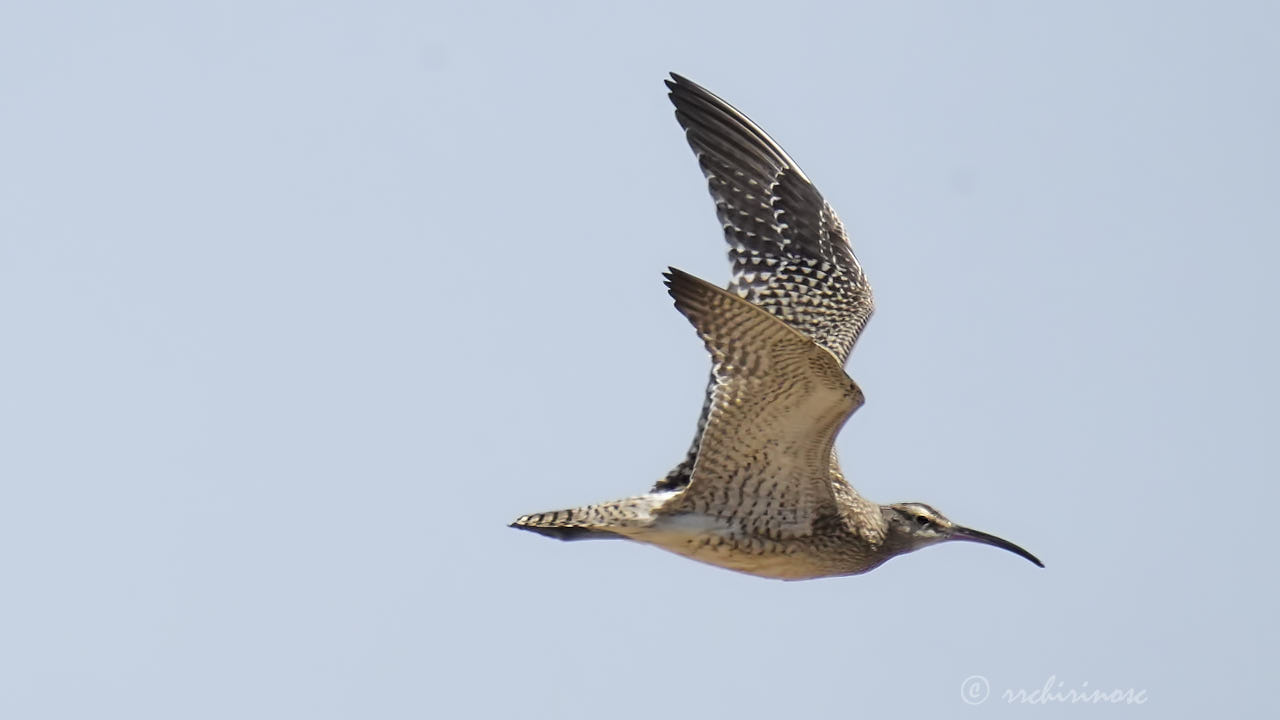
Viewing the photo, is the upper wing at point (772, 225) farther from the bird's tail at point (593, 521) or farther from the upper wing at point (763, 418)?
the bird's tail at point (593, 521)

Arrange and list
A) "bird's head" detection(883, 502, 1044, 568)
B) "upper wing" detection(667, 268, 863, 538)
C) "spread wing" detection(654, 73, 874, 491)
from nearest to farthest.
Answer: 1. "upper wing" detection(667, 268, 863, 538)
2. "bird's head" detection(883, 502, 1044, 568)
3. "spread wing" detection(654, 73, 874, 491)

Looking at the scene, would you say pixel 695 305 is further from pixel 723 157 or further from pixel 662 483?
pixel 723 157

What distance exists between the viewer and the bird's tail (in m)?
13.5

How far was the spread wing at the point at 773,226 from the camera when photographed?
51.9 feet

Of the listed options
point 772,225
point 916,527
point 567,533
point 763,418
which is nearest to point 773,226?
point 772,225

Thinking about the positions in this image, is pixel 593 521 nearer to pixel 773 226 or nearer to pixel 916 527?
pixel 916 527

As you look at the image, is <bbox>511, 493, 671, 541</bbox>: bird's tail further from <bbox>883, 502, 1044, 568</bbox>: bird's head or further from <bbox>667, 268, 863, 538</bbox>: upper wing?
<bbox>883, 502, 1044, 568</bbox>: bird's head

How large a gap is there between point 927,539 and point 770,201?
135 inches

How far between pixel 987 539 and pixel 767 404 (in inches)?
124

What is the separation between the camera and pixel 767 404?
12.6 m

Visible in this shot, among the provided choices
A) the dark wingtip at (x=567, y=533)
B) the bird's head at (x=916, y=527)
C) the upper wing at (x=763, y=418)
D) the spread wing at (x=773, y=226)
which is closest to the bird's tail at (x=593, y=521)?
the dark wingtip at (x=567, y=533)

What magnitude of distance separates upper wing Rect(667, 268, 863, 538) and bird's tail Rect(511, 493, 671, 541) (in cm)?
24

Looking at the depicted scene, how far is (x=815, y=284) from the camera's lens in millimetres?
16016

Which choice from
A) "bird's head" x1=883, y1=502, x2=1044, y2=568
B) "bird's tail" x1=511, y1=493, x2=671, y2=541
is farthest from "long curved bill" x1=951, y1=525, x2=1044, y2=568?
"bird's tail" x1=511, y1=493, x2=671, y2=541
